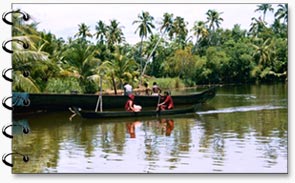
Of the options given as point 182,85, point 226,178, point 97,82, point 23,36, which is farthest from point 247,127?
point 97,82

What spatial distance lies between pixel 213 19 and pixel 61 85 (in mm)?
3948

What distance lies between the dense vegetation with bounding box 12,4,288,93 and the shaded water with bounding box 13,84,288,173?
448 millimetres

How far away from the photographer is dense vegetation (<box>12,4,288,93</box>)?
15.2ft

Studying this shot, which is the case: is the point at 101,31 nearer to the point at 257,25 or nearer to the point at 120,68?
the point at 257,25

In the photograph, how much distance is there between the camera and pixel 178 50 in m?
6.12

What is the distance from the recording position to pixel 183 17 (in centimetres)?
445

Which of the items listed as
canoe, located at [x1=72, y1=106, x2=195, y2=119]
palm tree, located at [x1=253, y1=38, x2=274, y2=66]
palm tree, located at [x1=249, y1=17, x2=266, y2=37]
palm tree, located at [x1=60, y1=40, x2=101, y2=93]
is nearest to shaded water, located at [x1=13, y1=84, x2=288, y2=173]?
canoe, located at [x1=72, y1=106, x2=195, y2=119]

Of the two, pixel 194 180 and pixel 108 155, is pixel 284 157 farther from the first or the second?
pixel 108 155

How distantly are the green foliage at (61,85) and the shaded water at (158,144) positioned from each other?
549 mm

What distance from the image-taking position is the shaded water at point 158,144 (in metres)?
4.10

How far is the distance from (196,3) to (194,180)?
4.73 feet

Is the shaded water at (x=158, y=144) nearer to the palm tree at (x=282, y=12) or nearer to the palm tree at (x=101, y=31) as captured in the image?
the palm tree at (x=282, y=12)

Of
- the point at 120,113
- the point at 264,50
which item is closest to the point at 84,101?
the point at 120,113

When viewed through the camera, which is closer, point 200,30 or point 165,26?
point 165,26
